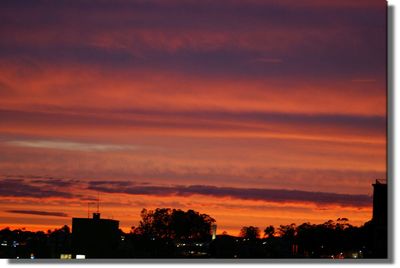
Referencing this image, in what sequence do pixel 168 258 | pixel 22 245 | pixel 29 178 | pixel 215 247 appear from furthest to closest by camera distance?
pixel 29 178
pixel 215 247
pixel 22 245
pixel 168 258

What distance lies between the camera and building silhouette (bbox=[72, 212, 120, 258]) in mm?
6219

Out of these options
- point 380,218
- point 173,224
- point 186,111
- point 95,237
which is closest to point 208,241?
point 95,237

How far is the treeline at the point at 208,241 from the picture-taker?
5.93 metres

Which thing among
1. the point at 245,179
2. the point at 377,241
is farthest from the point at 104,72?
the point at 377,241

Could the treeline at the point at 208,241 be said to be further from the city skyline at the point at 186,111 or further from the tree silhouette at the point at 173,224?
the city skyline at the point at 186,111

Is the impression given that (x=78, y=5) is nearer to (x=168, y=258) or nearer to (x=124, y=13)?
(x=124, y=13)

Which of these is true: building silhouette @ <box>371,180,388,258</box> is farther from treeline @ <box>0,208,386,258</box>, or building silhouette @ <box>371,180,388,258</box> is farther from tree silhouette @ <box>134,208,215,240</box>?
tree silhouette @ <box>134,208,215,240</box>

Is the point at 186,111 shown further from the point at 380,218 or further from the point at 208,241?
the point at 380,218

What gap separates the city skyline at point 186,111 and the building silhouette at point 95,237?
4.5 inches

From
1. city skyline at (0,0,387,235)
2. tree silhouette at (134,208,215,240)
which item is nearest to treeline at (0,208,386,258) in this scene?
tree silhouette at (134,208,215,240)

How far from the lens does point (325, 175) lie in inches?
282

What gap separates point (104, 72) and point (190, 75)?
0.77m

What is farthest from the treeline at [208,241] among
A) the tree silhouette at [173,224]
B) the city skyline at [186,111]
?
the city skyline at [186,111]

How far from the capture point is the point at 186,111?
7734mm
